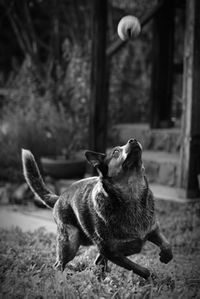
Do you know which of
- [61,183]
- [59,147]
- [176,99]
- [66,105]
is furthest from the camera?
[176,99]

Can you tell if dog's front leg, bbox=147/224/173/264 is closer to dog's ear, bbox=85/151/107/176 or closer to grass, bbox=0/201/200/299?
grass, bbox=0/201/200/299

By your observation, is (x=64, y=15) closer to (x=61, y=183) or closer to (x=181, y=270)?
(x=61, y=183)

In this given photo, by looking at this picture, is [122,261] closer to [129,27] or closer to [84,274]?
[84,274]

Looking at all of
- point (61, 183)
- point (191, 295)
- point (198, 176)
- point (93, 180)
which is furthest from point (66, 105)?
point (191, 295)

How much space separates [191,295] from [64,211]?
113 centimetres

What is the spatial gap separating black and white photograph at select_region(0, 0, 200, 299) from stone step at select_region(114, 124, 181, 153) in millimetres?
20

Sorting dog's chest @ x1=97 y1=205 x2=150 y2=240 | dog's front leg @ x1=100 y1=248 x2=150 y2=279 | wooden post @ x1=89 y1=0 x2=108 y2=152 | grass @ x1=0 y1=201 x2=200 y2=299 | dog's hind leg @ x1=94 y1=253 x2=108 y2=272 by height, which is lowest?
grass @ x1=0 y1=201 x2=200 y2=299

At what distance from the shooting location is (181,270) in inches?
148

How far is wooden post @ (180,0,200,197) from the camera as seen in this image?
5.85 metres

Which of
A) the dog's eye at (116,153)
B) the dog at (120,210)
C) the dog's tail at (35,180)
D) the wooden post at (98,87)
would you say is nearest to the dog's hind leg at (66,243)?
the dog at (120,210)

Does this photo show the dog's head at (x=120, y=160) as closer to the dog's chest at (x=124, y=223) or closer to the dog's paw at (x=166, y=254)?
the dog's chest at (x=124, y=223)

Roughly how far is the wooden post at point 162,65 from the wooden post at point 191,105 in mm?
2001

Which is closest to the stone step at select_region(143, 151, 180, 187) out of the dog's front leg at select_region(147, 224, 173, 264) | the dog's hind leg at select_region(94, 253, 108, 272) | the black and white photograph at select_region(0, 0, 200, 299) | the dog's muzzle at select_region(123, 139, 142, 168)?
the black and white photograph at select_region(0, 0, 200, 299)

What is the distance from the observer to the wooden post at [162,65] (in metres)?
7.95
